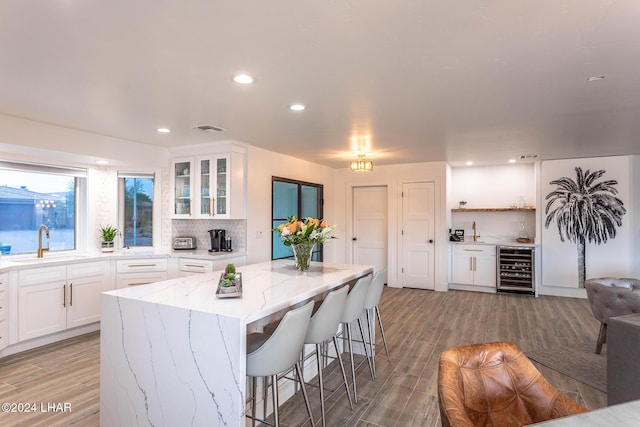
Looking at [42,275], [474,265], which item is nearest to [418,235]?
[474,265]

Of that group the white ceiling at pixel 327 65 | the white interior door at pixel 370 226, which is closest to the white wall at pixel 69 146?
the white ceiling at pixel 327 65

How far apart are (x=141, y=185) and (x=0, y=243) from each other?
1.77m

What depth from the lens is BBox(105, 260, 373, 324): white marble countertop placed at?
1920 millimetres

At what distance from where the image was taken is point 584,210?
19.3ft

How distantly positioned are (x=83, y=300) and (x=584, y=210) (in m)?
7.41

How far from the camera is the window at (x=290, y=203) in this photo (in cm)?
555

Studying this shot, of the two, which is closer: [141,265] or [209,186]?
[141,265]

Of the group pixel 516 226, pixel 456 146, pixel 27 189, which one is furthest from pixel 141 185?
pixel 516 226

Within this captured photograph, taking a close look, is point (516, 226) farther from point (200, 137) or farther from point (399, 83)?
point (200, 137)

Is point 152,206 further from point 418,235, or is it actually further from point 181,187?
point 418,235

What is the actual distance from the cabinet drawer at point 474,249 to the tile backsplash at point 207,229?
399 centimetres

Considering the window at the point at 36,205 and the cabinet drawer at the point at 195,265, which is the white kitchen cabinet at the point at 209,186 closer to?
the cabinet drawer at the point at 195,265

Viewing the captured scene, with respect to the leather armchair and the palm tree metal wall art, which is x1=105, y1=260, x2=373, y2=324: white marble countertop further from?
the palm tree metal wall art

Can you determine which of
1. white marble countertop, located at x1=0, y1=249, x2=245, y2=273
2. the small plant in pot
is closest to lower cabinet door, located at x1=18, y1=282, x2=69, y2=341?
white marble countertop, located at x1=0, y1=249, x2=245, y2=273
